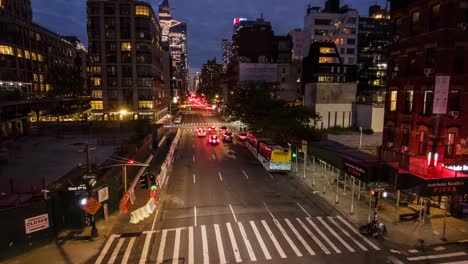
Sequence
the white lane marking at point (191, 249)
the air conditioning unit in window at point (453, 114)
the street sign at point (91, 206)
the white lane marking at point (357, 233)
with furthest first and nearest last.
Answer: the air conditioning unit in window at point (453, 114), the street sign at point (91, 206), the white lane marking at point (357, 233), the white lane marking at point (191, 249)

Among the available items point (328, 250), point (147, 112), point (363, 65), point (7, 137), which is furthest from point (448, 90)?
point (363, 65)

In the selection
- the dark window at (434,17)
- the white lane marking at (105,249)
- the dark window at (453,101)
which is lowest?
the white lane marking at (105,249)

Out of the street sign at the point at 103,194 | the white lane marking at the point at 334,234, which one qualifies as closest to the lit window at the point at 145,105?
the street sign at the point at 103,194

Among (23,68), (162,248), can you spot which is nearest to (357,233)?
(162,248)

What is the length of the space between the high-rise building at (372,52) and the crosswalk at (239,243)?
106523 mm

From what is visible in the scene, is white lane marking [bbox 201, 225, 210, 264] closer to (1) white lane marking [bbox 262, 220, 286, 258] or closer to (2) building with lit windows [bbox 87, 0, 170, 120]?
(1) white lane marking [bbox 262, 220, 286, 258]

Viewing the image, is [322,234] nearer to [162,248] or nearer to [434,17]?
[162,248]

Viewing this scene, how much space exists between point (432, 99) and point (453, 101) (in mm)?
1494

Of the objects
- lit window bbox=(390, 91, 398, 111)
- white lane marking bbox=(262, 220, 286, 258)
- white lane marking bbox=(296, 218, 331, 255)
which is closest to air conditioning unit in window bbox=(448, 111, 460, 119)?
lit window bbox=(390, 91, 398, 111)

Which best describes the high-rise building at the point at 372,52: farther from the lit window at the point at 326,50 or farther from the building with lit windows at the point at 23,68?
the building with lit windows at the point at 23,68

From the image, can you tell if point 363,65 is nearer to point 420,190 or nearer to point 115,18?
point 115,18

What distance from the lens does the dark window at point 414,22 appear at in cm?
2483

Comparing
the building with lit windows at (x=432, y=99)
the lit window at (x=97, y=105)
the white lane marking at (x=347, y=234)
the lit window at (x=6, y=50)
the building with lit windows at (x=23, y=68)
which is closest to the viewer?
the white lane marking at (x=347, y=234)

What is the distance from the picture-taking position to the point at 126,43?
8794 centimetres
